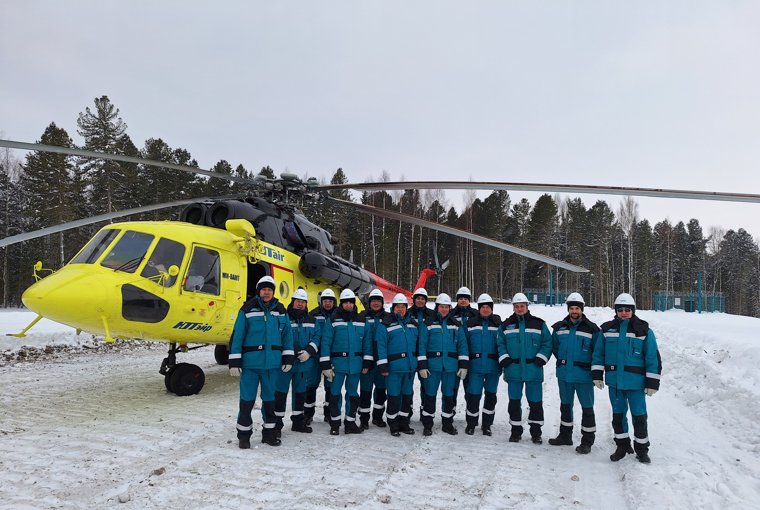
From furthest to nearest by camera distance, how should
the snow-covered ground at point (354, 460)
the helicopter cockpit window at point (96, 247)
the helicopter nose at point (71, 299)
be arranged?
the helicopter cockpit window at point (96, 247)
the helicopter nose at point (71, 299)
the snow-covered ground at point (354, 460)

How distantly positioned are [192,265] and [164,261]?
42cm

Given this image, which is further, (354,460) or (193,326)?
(193,326)

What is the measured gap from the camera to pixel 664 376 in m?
8.45

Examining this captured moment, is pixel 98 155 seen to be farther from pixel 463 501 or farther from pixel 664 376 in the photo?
pixel 664 376

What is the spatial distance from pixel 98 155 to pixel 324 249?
196 inches

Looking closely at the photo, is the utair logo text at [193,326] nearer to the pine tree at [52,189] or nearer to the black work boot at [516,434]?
the black work boot at [516,434]

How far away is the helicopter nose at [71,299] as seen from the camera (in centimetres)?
577

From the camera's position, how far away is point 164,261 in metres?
6.78

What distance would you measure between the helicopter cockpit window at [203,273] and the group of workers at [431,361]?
1962 mm

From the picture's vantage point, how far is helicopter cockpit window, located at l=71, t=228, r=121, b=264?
21.4 feet

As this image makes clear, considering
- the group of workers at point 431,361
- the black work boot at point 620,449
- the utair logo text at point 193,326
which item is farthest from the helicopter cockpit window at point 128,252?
the black work boot at point 620,449

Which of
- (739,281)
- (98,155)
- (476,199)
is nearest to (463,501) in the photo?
(98,155)

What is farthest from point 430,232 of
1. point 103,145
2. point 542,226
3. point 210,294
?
point 210,294

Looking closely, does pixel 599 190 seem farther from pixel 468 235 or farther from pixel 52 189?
pixel 52 189
